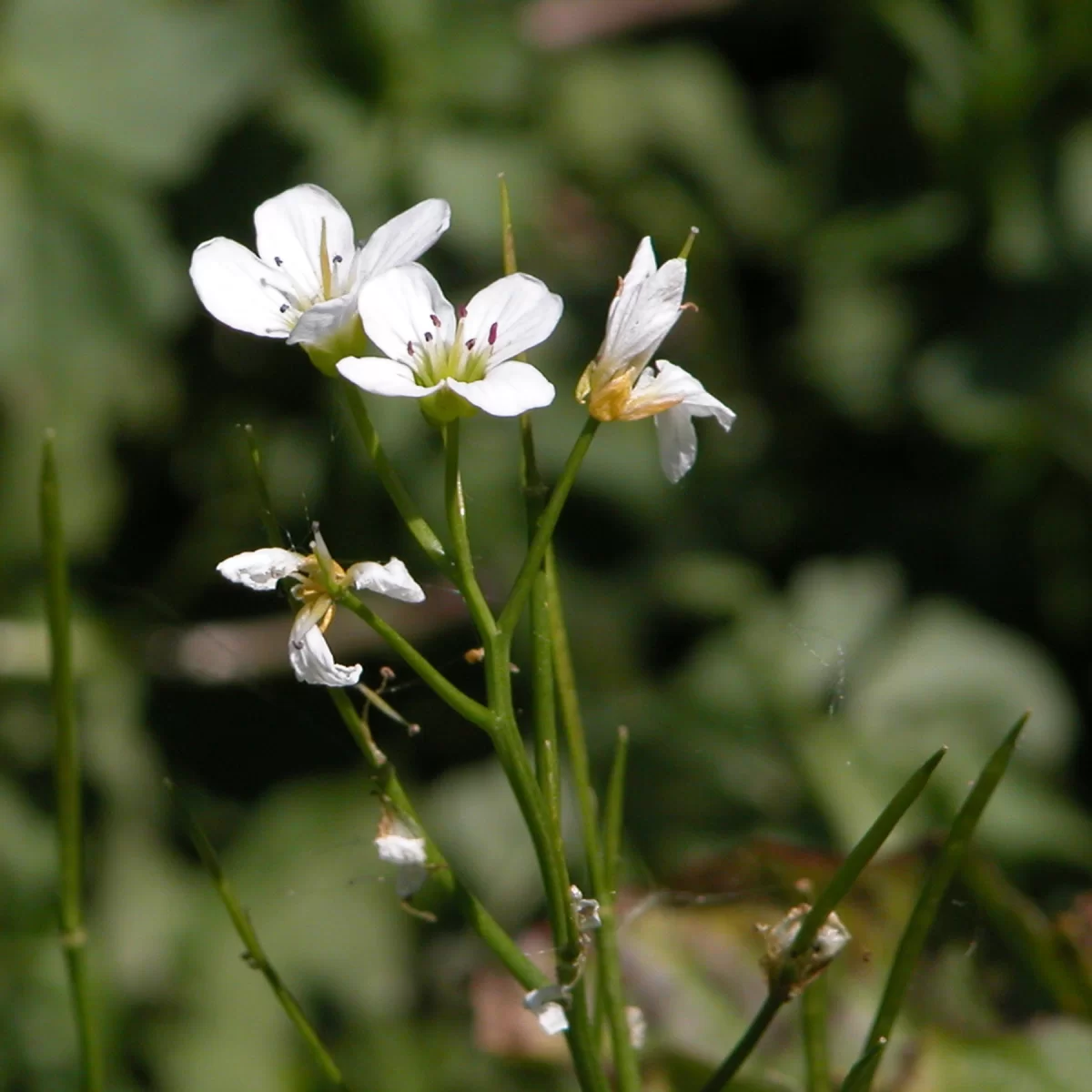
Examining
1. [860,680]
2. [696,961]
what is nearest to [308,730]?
[696,961]

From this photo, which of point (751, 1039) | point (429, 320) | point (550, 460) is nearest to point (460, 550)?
point (429, 320)

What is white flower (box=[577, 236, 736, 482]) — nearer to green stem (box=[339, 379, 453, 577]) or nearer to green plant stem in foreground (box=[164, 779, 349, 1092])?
green stem (box=[339, 379, 453, 577])

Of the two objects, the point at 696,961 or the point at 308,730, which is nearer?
the point at 308,730

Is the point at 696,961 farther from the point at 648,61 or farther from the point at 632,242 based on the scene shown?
the point at 648,61

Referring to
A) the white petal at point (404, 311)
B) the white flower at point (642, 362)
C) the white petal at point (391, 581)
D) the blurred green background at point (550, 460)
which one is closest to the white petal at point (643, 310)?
the white flower at point (642, 362)

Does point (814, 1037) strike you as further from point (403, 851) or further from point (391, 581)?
point (391, 581)

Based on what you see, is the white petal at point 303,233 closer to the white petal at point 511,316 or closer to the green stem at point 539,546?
the white petal at point 511,316
